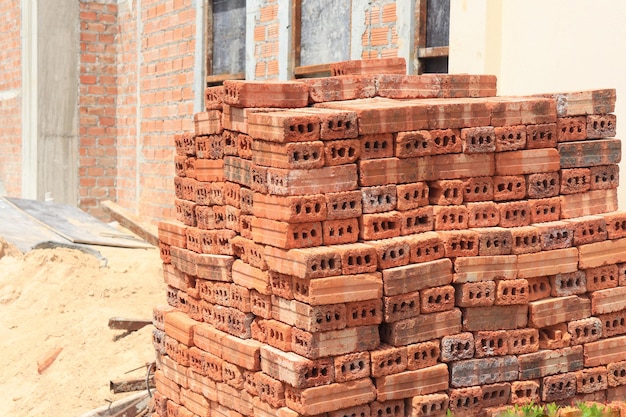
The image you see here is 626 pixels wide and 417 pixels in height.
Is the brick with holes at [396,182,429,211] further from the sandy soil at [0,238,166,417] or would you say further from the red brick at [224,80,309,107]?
the sandy soil at [0,238,166,417]

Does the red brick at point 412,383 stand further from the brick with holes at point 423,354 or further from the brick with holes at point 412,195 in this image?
the brick with holes at point 412,195

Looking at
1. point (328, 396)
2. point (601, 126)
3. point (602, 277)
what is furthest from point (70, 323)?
point (601, 126)

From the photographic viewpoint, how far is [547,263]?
16.0 feet

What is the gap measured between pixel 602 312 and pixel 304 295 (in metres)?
1.74

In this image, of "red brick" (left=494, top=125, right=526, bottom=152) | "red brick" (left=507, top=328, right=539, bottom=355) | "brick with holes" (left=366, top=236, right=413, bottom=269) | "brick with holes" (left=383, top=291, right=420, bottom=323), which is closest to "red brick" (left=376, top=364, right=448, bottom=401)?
"brick with holes" (left=383, top=291, right=420, bottom=323)

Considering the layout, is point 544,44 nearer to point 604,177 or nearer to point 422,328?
point 604,177

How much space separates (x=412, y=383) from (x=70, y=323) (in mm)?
4056

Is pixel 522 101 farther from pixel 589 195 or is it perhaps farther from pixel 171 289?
pixel 171 289

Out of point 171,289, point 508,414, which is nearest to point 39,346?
point 171,289

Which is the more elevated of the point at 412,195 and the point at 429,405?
the point at 412,195

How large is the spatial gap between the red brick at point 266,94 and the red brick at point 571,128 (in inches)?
54.8

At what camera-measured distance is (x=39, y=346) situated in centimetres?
755

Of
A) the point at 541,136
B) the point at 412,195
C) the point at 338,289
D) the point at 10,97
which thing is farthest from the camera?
the point at 10,97

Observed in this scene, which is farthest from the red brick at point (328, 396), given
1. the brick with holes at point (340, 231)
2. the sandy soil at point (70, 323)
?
the sandy soil at point (70, 323)
